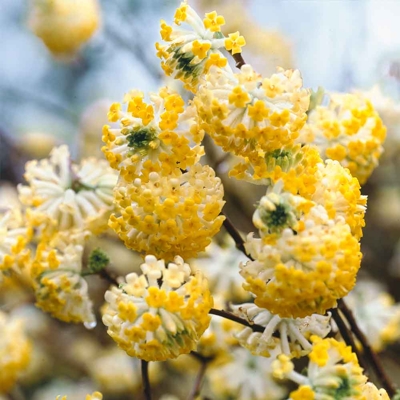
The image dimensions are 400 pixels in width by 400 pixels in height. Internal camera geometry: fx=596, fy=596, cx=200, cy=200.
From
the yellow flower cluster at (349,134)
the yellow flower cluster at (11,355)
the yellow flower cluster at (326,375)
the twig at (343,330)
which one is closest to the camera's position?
the yellow flower cluster at (326,375)

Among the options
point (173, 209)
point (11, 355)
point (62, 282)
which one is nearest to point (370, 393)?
point (173, 209)

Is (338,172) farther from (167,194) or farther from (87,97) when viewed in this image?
(87,97)

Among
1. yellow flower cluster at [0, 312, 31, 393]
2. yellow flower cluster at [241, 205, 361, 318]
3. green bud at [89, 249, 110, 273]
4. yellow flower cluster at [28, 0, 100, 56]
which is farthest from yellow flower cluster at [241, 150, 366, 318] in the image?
yellow flower cluster at [28, 0, 100, 56]

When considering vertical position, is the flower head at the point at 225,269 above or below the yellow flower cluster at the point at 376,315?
below

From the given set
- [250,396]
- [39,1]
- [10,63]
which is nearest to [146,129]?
[250,396]

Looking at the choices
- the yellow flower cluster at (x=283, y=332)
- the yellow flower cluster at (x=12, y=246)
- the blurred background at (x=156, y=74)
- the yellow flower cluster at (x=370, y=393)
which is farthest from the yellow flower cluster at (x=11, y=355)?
the yellow flower cluster at (x=370, y=393)

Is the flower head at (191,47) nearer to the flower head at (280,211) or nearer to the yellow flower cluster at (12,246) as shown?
the flower head at (280,211)

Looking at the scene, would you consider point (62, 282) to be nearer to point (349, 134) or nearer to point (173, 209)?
point (173, 209)
